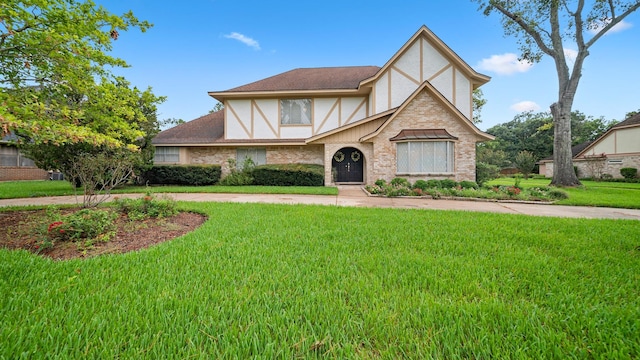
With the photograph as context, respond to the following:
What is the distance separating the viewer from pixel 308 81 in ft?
56.5

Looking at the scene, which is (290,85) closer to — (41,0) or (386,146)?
(386,146)

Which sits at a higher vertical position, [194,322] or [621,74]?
Answer: [621,74]

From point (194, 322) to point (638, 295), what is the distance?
12.6 ft

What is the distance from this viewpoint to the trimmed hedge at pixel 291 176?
1366 centimetres

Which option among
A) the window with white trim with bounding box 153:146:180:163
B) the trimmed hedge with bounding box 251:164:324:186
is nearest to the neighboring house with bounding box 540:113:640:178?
the trimmed hedge with bounding box 251:164:324:186

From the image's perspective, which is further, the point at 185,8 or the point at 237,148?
the point at 237,148

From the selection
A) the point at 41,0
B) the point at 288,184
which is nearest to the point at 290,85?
the point at 288,184

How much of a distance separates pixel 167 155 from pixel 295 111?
8955 mm

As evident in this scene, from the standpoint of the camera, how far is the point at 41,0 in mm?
3994

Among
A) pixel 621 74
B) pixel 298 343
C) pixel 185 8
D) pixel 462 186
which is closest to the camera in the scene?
pixel 298 343

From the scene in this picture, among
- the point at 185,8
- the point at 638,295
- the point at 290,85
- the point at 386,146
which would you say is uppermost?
the point at 185,8

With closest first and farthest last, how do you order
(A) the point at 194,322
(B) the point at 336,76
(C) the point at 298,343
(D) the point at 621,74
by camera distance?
1. (C) the point at 298,343
2. (A) the point at 194,322
3. (B) the point at 336,76
4. (D) the point at 621,74

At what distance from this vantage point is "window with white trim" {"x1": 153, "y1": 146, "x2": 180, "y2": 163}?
15981 millimetres

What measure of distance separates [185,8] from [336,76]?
10.3 meters
